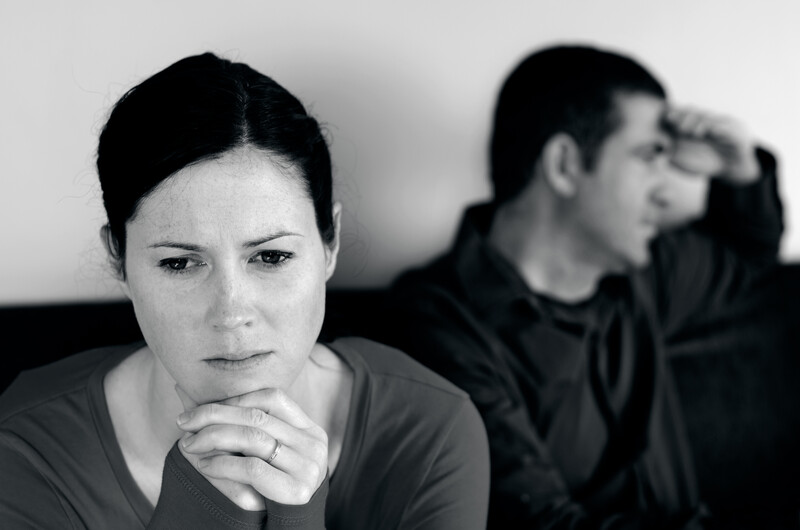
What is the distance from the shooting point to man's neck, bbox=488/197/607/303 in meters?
1.36

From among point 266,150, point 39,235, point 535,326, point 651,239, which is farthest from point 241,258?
point 651,239

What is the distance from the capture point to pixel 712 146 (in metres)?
1.44

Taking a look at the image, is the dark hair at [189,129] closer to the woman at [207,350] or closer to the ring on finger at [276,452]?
the woman at [207,350]

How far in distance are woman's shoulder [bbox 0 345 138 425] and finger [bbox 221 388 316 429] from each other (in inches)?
9.9

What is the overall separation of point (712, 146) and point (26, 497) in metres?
1.26

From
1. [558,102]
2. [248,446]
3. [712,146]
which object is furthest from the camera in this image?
[712,146]

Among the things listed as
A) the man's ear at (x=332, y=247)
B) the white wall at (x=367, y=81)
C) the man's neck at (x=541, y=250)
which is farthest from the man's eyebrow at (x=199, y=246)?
the man's neck at (x=541, y=250)

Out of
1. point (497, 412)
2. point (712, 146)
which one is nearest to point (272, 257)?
point (497, 412)

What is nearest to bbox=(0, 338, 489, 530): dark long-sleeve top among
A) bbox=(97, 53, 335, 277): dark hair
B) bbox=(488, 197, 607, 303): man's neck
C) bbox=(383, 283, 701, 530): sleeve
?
bbox=(383, 283, 701, 530): sleeve

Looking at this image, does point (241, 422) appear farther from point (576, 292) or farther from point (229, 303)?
point (576, 292)

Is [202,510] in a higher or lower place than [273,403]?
lower

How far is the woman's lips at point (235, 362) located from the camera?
0.87m

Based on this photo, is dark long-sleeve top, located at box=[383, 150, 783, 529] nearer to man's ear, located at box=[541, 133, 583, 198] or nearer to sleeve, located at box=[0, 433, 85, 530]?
man's ear, located at box=[541, 133, 583, 198]

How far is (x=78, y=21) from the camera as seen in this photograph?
1105mm
